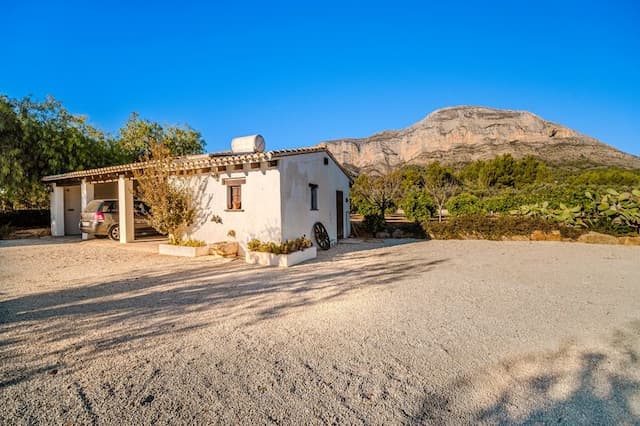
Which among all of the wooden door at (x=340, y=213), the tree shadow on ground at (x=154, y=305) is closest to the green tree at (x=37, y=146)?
the tree shadow on ground at (x=154, y=305)

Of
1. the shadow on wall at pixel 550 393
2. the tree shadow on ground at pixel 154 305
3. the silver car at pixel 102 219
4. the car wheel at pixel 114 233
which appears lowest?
the shadow on wall at pixel 550 393

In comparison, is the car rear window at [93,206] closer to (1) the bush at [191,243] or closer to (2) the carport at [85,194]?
(2) the carport at [85,194]

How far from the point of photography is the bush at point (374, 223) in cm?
1524

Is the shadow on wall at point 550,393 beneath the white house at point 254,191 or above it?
beneath

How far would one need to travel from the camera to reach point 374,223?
15.3 metres

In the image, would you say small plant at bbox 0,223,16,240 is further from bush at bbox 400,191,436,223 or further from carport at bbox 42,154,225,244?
A: bush at bbox 400,191,436,223

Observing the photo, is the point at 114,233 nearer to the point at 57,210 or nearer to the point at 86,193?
the point at 86,193

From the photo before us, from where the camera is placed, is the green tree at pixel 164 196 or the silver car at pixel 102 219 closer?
the green tree at pixel 164 196

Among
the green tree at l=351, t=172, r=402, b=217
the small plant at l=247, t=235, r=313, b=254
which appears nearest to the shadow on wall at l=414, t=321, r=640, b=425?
the small plant at l=247, t=235, r=313, b=254

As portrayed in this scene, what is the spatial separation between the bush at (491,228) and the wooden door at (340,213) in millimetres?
3892

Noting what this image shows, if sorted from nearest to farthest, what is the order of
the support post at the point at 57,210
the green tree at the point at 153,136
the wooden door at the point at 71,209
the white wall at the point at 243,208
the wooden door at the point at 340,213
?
1. the white wall at the point at 243,208
2. the wooden door at the point at 340,213
3. the support post at the point at 57,210
4. the wooden door at the point at 71,209
5. the green tree at the point at 153,136

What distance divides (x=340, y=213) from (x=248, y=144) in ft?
16.4

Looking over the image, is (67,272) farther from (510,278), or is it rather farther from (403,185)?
(403,185)

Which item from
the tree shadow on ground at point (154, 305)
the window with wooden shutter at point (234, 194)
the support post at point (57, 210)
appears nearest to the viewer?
the tree shadow on ground at point (154, 305)
